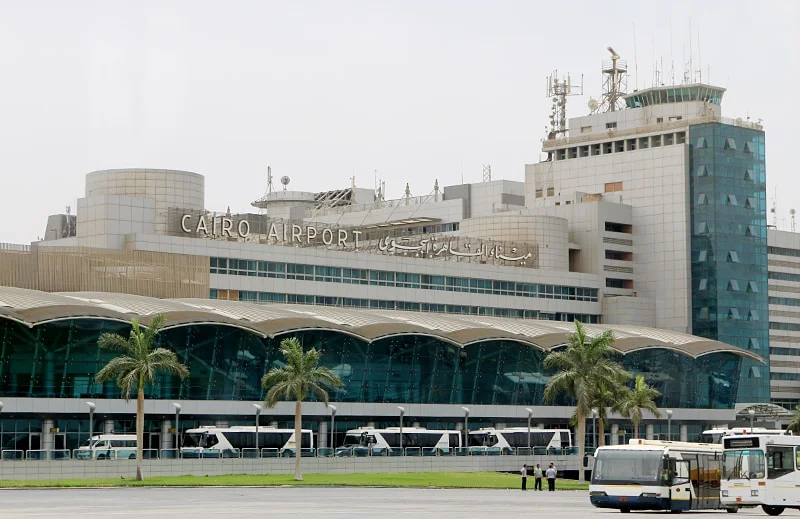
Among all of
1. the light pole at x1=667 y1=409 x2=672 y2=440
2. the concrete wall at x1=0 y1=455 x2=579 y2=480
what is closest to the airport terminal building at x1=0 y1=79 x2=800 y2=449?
the light pole at x1=667 y1=409 x2=672 y2=440

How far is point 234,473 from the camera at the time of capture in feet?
294

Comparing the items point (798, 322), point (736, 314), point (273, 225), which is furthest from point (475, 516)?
point (798, 322)

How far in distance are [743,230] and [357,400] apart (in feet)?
204

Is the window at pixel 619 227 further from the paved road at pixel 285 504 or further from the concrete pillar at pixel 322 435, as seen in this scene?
the paved road at pixel 285 504

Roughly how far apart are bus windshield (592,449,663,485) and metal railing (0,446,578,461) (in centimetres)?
3824

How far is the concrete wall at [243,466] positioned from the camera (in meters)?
81.4

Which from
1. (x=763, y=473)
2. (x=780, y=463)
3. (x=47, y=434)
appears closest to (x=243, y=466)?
(x=47, y=434)

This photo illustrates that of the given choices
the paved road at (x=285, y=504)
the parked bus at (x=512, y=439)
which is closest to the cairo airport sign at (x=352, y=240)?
the parked bus at (x=512, y=439)

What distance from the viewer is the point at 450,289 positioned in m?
148

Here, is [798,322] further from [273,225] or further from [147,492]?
[147,492]

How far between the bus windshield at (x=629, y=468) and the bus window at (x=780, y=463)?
447 cm

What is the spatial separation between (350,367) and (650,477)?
61.6m

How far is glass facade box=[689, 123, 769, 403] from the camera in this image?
159375mm

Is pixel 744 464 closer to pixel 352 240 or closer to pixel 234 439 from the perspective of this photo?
pixel 234 439
